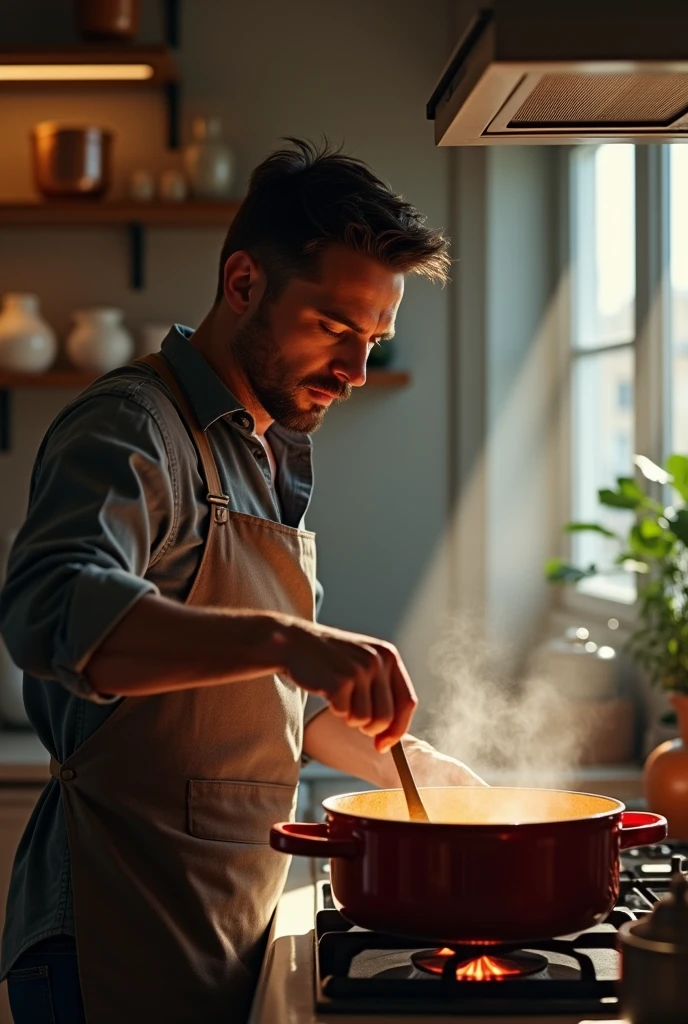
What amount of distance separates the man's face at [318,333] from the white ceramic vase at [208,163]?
1.98 m

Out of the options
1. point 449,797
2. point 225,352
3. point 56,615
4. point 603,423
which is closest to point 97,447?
point 56,615

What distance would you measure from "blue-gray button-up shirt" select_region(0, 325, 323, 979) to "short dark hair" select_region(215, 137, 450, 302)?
149mm

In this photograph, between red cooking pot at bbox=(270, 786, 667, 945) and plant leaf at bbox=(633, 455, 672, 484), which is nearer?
red cooking pot at bbox=(270, 786, 667, 945)

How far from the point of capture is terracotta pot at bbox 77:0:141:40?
10.5 feet

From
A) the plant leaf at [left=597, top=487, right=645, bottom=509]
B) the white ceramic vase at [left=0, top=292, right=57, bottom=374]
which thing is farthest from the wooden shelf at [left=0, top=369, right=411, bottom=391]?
the plant leaf at [left=597, top=487, right=645, bottom=509]

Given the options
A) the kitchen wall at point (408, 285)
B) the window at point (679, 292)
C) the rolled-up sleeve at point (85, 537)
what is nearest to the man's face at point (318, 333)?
the rolled-up sleeve at point (85, 537)

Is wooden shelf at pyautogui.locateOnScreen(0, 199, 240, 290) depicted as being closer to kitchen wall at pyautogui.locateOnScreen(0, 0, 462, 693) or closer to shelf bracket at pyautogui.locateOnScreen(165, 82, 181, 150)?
kitchen wall at pyautogui.locateOnScreen(0, 0, 462, 693)

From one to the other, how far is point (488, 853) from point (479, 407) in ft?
8.52

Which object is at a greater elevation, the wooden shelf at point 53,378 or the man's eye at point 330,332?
the wooden shelf at point 53,378

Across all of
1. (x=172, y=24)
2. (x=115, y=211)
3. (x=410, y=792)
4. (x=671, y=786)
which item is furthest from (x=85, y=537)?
(x=172, y=24)

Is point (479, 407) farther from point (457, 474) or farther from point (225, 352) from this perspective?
point (225, 352)

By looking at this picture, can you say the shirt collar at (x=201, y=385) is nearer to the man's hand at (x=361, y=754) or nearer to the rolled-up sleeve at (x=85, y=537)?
the rolled-up sleeve at (x=85, y=537)

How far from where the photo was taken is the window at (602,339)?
3.10 metres

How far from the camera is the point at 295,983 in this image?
1.09 metres
